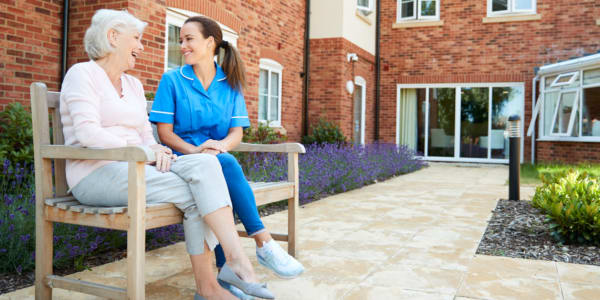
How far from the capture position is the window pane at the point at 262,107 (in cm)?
888

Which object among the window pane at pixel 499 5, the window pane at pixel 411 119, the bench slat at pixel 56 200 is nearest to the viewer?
the bench slat at pixel 56 200

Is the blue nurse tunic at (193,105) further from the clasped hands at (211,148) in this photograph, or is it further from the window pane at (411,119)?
the window pane at (411,119)

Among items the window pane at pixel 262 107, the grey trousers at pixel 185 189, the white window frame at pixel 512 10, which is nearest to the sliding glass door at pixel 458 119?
the white window frame at pixel 512 10

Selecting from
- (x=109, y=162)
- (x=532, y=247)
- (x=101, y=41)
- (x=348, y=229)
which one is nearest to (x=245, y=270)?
(x=109, y=162)

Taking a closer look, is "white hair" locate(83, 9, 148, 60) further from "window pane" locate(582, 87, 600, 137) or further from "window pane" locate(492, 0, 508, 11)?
"window pane" locate(492, 0, 508, 11)

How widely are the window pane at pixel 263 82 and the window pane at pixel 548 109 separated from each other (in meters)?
6.84

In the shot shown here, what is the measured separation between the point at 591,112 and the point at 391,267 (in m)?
9.61

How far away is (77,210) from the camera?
2041 millimetres

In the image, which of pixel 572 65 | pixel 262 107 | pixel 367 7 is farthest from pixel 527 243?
pixel 367 7

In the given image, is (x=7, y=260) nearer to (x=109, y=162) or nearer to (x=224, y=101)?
(x=109, y=162)

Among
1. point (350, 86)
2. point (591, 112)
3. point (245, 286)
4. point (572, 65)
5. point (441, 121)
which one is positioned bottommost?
point (245, 286)

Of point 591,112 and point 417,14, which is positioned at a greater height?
point 417,14

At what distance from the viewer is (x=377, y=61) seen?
1341cm

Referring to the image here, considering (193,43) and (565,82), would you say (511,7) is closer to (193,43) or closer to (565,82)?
(565,82)
